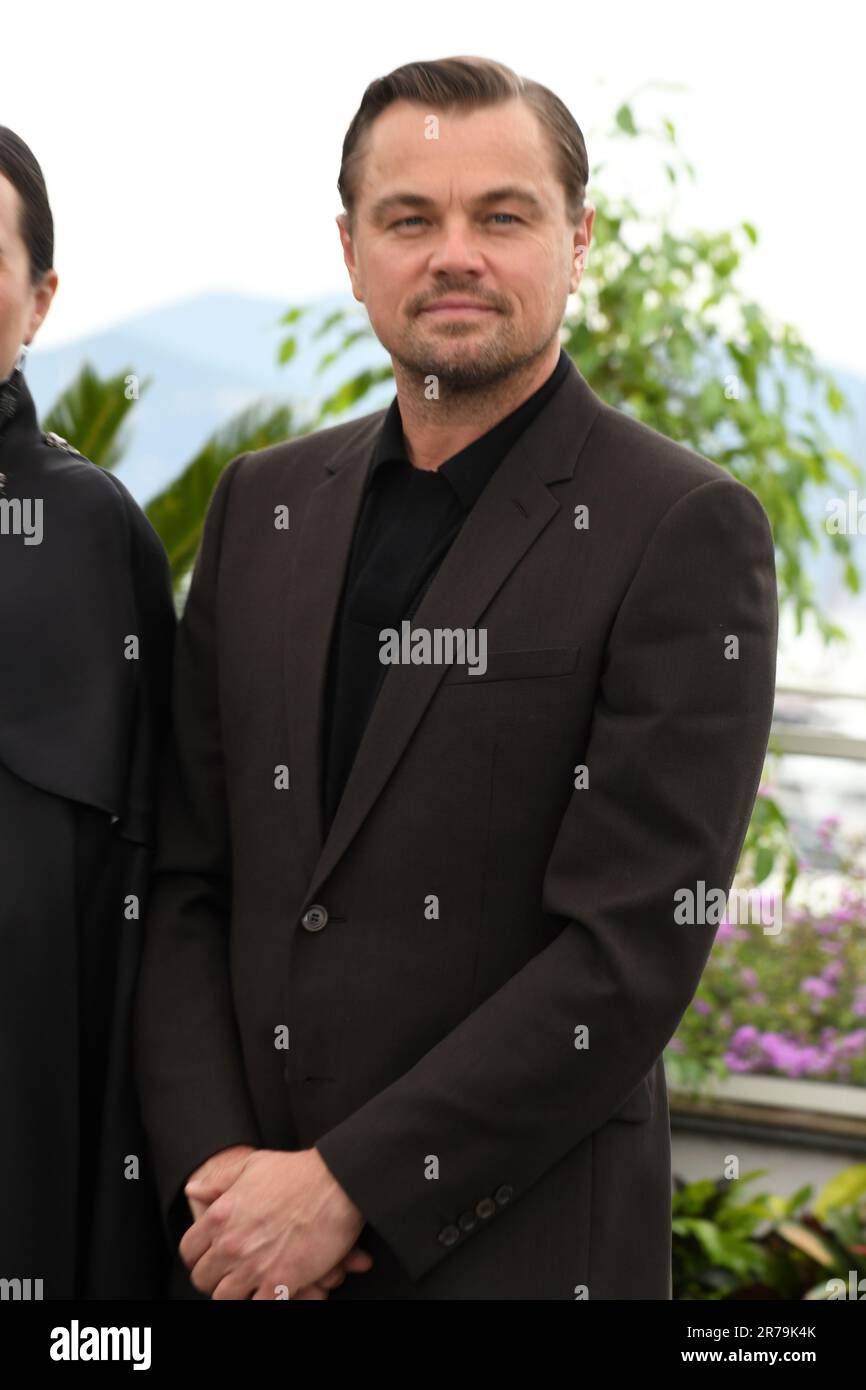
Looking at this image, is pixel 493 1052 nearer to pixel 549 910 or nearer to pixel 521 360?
pixel 549 910

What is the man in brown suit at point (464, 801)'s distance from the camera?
1.23 meters

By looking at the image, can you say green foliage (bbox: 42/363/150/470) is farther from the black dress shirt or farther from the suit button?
the suit button

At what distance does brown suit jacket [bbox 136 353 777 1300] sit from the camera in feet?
4.04

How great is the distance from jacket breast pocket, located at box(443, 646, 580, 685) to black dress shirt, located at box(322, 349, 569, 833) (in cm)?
11

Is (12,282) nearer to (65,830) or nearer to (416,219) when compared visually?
(416,219)

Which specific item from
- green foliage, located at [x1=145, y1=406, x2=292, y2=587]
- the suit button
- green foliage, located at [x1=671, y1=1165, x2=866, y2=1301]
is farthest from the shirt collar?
green foliage, located at [x1=671, y1=1165, x2=866, y2=1301]

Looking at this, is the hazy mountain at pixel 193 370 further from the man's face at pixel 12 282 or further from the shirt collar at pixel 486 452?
the shirt collar at pixel 486 452

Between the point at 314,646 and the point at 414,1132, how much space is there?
0.47m

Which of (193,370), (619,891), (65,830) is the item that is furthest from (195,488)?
(619,891)

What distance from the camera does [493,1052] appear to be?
1.23 m

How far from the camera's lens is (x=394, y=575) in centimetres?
138

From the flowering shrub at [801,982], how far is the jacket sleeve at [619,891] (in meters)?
2.10

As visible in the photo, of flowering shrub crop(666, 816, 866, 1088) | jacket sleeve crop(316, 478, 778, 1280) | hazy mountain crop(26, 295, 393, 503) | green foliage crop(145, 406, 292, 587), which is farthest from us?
flowering shrub crop(666, 816, 866, 1088)

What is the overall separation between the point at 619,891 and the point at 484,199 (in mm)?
642
